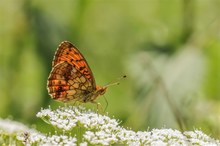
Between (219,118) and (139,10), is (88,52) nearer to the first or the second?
(139,10)

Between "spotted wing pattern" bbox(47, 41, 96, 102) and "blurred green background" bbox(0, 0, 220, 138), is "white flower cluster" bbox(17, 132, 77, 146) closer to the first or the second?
"spotted wing pattern" bbox(47, 41, 96, 102)

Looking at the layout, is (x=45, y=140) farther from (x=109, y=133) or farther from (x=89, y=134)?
(x=109, y=133)

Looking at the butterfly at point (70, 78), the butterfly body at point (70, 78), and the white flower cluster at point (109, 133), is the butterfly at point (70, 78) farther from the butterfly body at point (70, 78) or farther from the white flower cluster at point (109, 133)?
the white flower cluster at point (109, 133)

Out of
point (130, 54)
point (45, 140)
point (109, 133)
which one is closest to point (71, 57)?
point (109, 133)

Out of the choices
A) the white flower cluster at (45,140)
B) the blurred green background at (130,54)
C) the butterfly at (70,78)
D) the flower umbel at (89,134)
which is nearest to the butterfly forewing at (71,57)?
the butterfly at (70,78)

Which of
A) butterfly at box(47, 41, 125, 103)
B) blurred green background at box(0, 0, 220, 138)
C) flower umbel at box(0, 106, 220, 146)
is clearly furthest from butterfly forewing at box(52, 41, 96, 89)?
blurred green background at box(0, 0, 220, 138)

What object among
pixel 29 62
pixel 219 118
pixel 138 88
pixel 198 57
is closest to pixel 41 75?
pixel 29 62
